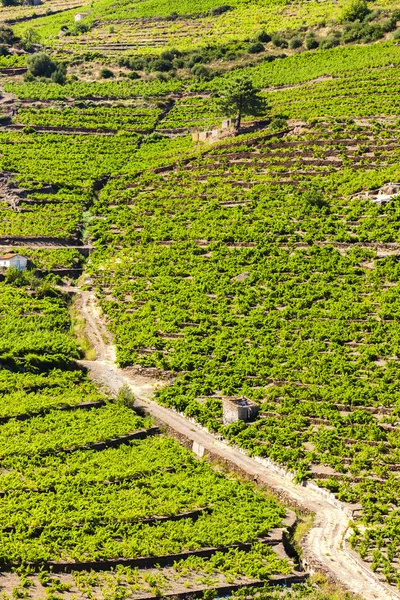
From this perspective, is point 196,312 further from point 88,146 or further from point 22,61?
point 22,61

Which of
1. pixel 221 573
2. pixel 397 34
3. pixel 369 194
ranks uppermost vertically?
pixel 397 34

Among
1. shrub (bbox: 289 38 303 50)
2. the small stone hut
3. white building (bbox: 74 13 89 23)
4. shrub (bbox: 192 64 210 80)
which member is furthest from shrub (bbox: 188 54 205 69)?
the small stone hut

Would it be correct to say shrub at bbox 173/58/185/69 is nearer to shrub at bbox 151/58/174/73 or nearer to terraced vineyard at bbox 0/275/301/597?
shrub at bbox 151/58/174/73

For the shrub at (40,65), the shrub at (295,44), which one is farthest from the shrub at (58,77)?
the shrub at (295,44)

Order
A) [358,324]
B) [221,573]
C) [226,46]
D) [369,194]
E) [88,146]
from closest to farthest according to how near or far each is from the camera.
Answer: [221,573], [358,324], [369,194], [88,146], [226,46]

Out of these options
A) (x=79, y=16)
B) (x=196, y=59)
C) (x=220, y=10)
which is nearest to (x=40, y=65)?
(x=196, y=59)

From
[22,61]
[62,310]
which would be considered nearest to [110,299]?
[62,310]

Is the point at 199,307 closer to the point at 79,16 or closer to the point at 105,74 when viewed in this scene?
the point at 105,74
